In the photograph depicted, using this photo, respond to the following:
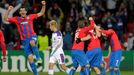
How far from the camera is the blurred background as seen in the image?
27.4m

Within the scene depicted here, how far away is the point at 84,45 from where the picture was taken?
2039cm

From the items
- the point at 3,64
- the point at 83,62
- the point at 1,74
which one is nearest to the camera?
the point at 83,62

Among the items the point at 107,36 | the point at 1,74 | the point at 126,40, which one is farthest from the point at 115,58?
the point at 126,40

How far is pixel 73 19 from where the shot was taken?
2822 cm

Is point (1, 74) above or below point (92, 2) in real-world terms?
below

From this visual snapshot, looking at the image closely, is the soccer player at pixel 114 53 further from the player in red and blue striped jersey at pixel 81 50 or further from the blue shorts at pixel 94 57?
the player in red and blue striped jersey at pixel 81 50

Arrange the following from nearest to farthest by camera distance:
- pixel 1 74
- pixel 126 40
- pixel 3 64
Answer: pixel 1 74
pixel 3 64
pixel 126 40

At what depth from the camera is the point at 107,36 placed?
66.2 ft

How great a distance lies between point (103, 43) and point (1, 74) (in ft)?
16.8

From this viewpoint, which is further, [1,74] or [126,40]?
[126,40]

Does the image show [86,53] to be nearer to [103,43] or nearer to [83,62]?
[83,62]

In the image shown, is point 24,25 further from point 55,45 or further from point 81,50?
point 81,50

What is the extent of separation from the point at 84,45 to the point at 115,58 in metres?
1.08

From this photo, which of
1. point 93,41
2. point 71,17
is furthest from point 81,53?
point 71,17
